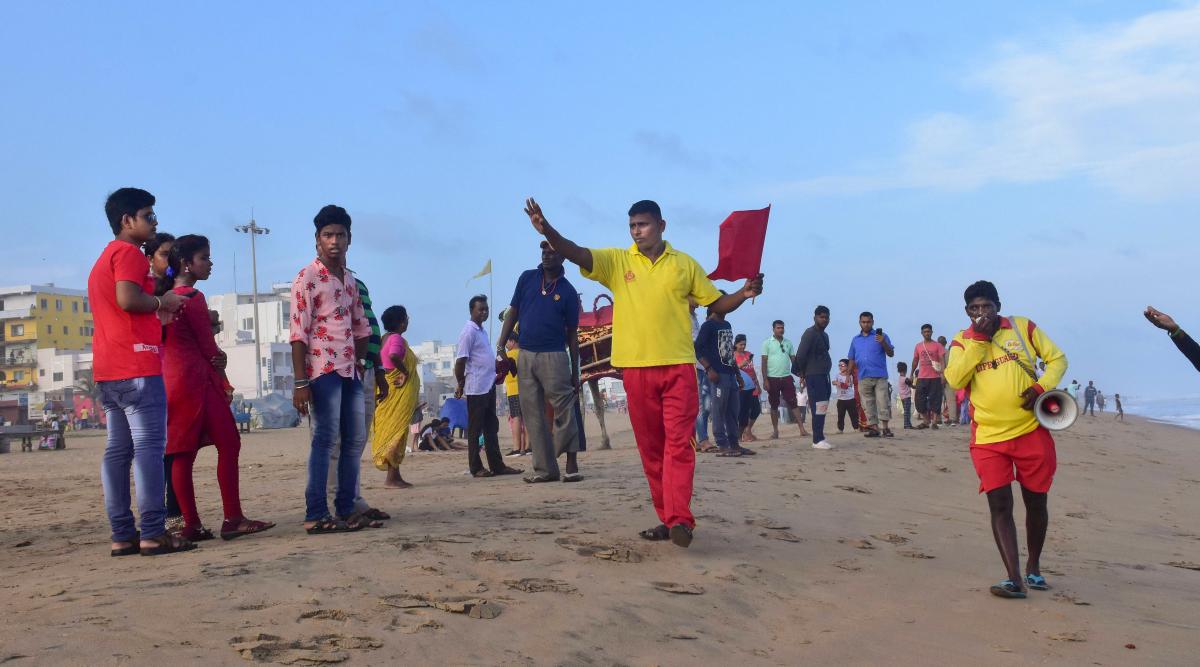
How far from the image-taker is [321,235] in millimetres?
6125

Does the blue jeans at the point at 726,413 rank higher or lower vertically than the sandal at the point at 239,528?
higher

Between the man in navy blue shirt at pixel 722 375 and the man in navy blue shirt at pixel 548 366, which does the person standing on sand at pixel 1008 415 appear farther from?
the man in navy blue shirt at pixel 722 375

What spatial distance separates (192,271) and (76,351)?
110634 mm

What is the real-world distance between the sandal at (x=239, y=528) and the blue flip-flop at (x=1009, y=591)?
13.8ft

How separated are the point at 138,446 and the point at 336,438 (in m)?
1.16

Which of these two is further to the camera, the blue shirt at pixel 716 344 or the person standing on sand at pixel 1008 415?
the blue shirt at pixel 716 344

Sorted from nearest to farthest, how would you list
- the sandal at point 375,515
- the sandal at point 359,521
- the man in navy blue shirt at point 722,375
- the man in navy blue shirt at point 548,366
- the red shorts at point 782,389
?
the sandal at point 359,521 < the sandal at point 375,515 < the man in navy blue shirt at point 548,366 < the man in navy blue shirt at point 722,375 < the red shorts at point 782,389

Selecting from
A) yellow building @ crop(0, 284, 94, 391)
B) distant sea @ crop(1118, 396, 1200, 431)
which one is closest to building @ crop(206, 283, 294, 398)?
yellow building @ crop(0, 284, 94, 391)

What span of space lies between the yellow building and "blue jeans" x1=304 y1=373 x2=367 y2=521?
105369 millimetres

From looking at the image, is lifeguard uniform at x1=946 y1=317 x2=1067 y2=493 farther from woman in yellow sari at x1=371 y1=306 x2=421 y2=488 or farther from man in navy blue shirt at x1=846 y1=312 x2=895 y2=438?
man in navy blue shirt at x1=846 y1=312 x2=895 y2=438

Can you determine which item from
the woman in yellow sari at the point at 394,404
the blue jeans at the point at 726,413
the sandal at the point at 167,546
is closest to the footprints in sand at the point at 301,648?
the sandal at the point at 167,546

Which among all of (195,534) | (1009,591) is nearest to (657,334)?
(1009,591)

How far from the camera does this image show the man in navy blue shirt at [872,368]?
15.6m

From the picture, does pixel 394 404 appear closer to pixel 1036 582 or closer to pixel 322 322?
pixel 322 322
